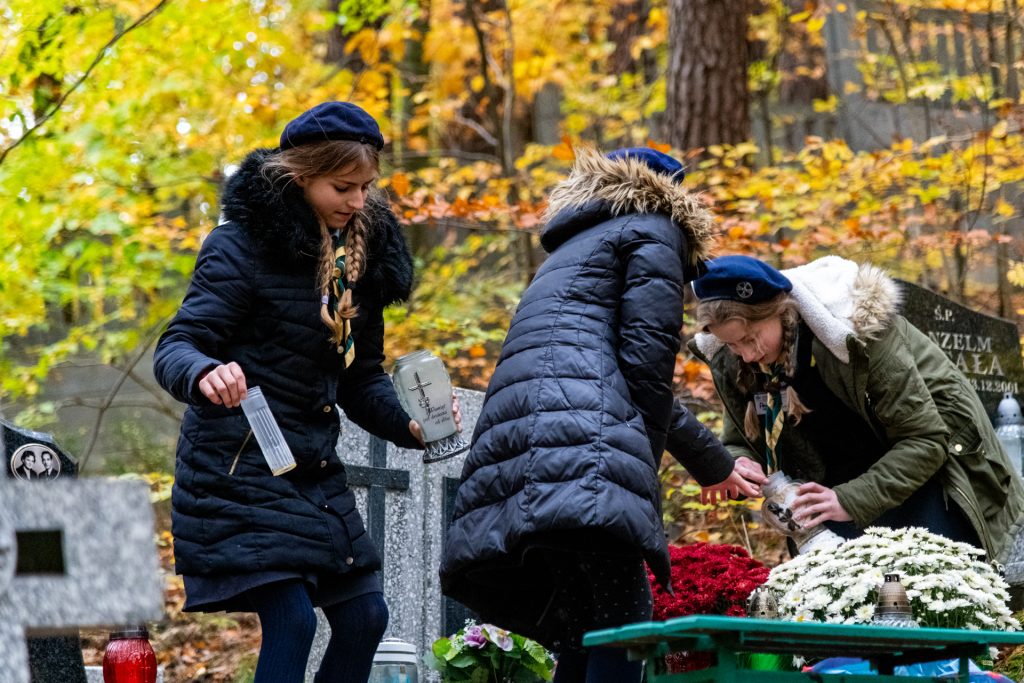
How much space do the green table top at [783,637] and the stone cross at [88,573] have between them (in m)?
1.43

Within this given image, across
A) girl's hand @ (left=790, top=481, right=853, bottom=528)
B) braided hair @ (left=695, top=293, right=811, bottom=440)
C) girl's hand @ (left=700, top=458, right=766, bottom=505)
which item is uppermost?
braided hair @ (left=695, top=293, right=811, bottom=440)

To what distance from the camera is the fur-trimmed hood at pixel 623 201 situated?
12.8ft

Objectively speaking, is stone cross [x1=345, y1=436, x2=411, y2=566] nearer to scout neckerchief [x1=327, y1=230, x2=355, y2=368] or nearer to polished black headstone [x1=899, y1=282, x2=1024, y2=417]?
scout neckerchief [x1=327, y1=230, x2=355, y2=368]

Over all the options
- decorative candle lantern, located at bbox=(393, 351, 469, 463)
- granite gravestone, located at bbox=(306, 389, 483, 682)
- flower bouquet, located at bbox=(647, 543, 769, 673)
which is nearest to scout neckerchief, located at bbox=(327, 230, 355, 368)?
decorative candle lantern, located at bbox=(393, 351, 469, 463)

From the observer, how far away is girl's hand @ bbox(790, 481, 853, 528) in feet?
15.5

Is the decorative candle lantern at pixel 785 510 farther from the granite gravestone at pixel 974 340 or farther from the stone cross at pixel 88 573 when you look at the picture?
the stone cross at pixel 88 573

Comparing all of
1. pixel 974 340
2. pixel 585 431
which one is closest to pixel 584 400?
pixel 585 431

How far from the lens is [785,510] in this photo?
4797 mm

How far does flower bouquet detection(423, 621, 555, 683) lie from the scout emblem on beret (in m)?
1.55

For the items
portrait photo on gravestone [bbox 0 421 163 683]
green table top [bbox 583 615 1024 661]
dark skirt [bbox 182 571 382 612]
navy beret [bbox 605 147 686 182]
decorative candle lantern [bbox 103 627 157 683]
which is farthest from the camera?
decorative candle lantern [bbox 103 627 157 683]

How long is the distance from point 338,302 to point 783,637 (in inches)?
58.1

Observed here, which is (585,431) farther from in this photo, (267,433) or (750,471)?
(750,471)

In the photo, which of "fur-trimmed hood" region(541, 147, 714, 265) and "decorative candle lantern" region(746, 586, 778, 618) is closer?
"fur-trimmed hood" region(541, 147, 714, 265)

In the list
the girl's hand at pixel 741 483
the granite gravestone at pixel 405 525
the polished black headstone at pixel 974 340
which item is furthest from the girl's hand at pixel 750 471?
the polished black headstone at pixel 974 340
